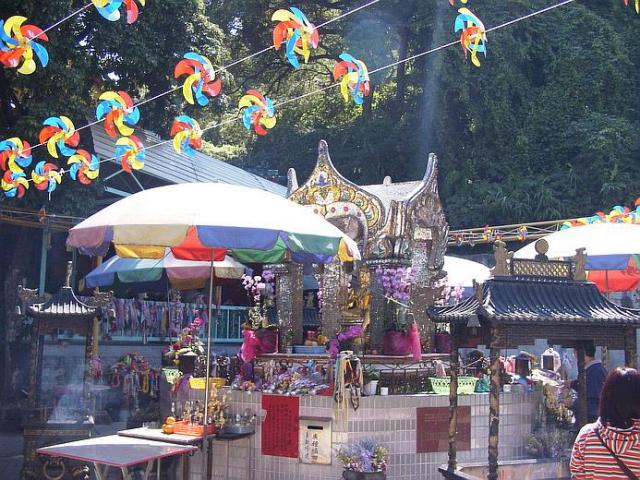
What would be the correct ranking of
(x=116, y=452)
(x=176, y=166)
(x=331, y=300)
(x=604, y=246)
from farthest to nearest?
(x=176, y=166) → (x=331, y=300) → (x=604, y=246) → (x=116, y=452)

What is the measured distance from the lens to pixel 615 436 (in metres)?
4.53

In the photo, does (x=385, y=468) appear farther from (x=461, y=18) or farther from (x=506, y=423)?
(x=461, y=18)

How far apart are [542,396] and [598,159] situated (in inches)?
686

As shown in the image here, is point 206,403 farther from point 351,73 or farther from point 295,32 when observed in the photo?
point 351,73

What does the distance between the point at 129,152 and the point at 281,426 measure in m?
6.28

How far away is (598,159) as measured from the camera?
2548 centimetres

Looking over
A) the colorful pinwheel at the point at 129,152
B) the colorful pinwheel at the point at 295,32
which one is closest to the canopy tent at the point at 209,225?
the colorful pinwheel at the point at 295,32

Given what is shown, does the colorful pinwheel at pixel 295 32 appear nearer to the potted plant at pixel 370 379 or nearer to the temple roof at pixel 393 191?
the temple roof at pixel 393 191

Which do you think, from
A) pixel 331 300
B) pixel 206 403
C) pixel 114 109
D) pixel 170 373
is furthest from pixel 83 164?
pixel 206 403

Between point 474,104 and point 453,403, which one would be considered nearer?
point 453,403

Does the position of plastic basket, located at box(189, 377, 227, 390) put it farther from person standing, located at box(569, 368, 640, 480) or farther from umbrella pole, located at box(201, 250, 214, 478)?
person standing, located at box(569, 368, 640, 480)

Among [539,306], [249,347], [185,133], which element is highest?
[185,133]

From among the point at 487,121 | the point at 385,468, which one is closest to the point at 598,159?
the point at 487,121

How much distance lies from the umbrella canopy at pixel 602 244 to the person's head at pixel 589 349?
5.87ft
